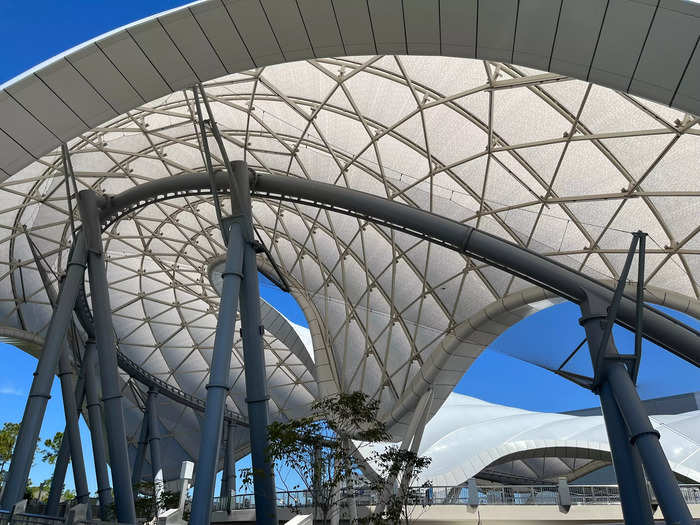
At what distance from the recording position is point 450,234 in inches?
939

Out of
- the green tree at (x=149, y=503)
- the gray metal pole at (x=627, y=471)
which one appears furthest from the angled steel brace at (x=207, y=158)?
the green tree at (x=149, y=503)

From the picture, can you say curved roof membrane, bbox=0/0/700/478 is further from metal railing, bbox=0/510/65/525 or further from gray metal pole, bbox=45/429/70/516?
gray metal pole, bbox=45/429/70/516

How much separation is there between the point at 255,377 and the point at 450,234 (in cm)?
896

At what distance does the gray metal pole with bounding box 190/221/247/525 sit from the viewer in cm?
1758

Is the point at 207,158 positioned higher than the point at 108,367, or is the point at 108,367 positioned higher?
the point at 207,158

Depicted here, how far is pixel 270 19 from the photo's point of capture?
16453mm

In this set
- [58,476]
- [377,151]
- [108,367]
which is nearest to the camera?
[108,367]

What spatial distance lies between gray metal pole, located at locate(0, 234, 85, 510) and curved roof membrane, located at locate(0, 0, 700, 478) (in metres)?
6.11

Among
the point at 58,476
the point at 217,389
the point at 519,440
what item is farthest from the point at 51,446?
the point at 217,389

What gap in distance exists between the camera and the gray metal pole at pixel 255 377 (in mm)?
21141

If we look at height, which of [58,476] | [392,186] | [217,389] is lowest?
[58,476]

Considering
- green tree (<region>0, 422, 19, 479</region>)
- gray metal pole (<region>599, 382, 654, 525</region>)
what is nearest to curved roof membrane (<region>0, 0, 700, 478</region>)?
gray metal pole (<region>599, 382, 654, 525</region>)

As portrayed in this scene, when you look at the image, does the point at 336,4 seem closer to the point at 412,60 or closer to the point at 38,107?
the point at 38,107

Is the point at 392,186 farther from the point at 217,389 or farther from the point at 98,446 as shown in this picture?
the point at 98,446
